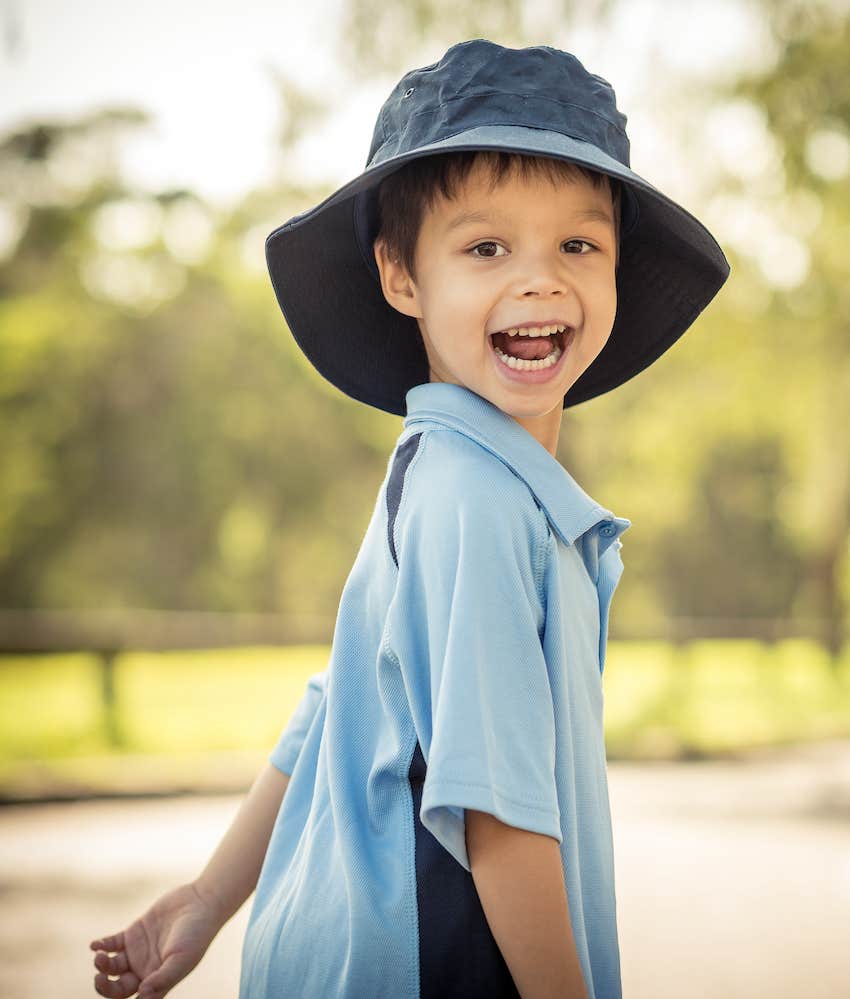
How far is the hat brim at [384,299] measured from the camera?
1.55 m

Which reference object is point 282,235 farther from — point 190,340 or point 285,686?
point 190,340

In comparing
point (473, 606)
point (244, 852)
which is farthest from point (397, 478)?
point (244, 852)

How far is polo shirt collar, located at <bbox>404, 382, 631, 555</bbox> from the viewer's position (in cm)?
128

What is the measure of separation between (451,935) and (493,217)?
0.77m

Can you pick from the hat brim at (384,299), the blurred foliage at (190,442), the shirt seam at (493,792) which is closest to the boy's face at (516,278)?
the hat brim at (384,299)

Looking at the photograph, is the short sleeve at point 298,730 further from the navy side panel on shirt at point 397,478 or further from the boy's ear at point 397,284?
the boy's ear at point 397,284

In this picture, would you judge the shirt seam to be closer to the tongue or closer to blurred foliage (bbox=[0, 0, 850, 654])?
the tongue

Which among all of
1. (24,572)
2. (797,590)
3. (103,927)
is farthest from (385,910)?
(797,590)

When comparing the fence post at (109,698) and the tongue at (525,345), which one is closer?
the tongue at (525,345)

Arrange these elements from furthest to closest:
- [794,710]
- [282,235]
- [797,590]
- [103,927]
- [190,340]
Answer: [797,590]
[190,340]
[794,710]
[103,927]
[282,235]

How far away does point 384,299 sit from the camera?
168 centimetres

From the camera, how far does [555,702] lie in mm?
1232

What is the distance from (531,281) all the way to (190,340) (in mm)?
19551

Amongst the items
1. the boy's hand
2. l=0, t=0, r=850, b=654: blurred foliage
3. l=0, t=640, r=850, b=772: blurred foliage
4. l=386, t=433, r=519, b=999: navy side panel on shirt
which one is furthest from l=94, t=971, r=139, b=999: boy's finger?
l=0, t=0, r=850, b=654: blurred foliage
